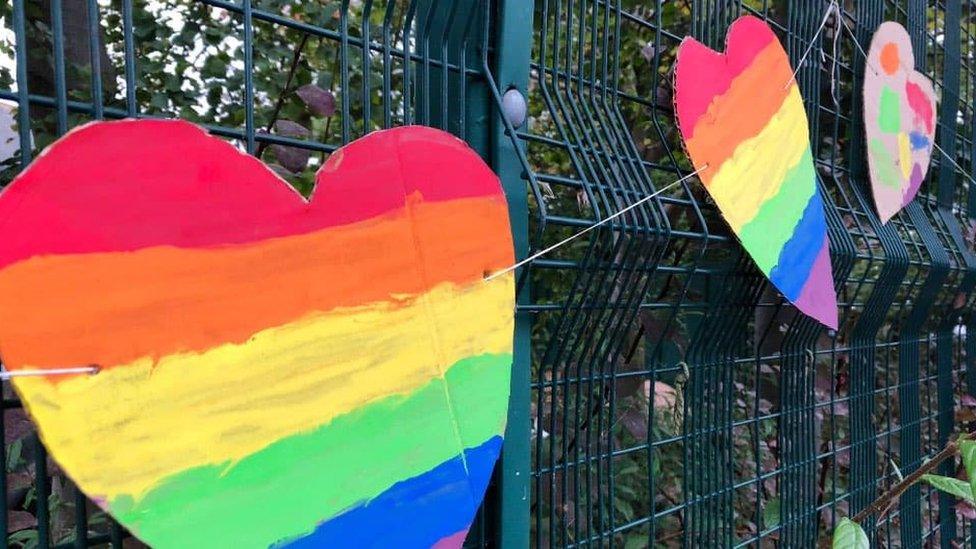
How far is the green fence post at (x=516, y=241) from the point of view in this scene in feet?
2.74

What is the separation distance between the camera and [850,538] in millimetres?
1071

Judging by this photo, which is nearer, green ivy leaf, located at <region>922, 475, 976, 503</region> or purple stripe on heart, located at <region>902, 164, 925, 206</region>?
green ivy leaf, located at <region>922, 475, 976, 503</region>

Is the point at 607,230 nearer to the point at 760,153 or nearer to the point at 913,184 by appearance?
the point at 760,153

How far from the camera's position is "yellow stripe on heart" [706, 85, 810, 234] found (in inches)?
40.3

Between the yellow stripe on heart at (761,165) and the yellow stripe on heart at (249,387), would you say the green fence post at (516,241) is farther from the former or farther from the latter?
the yellow stripe on heart at (761,165)

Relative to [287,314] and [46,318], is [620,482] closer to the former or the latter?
[287,314]

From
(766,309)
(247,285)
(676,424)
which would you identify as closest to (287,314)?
(247,285)

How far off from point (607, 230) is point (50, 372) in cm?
61

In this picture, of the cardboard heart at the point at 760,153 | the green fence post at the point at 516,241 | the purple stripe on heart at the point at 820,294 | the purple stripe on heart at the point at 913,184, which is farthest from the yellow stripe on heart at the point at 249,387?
the purple stripe on heart at the point at 913,184

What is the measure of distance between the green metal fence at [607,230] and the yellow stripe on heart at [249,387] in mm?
101

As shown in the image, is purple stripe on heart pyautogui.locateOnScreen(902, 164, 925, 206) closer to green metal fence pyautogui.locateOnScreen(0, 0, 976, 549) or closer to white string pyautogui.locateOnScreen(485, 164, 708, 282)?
green metal fence pyautogui.locateOnScreen(0, 0, 976, 549)

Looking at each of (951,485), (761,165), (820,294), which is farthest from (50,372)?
(951,485)

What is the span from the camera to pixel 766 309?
1.32 m

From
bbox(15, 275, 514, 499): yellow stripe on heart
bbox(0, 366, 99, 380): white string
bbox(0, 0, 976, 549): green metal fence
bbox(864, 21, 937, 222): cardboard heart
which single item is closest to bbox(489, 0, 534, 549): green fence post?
bbox(0, 0, 976, 549): green metal fence
